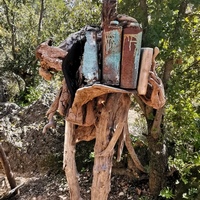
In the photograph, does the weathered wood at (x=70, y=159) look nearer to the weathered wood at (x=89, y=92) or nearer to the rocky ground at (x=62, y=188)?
the weathered wood at (x=89, y=92)

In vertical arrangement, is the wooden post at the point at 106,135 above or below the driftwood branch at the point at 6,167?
above

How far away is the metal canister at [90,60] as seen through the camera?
5.46ft

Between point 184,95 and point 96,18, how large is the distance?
55.5 inches

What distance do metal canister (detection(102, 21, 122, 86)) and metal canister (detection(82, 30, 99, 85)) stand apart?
0.06 metres

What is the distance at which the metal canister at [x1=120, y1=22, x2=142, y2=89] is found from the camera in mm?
1658

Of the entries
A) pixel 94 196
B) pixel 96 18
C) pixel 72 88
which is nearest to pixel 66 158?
pixel 94 196

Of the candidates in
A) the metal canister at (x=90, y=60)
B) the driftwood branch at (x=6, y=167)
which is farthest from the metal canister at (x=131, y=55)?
the driftwood branch at (x=6, y=167)

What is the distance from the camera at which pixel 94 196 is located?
212 cm

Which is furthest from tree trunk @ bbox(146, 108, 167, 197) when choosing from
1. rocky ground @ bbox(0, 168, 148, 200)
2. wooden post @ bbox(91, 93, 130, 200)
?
wooden post @ bbox(91, 93, 130, 200)

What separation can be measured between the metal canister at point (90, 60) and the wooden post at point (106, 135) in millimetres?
360

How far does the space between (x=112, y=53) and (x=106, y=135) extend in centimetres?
65

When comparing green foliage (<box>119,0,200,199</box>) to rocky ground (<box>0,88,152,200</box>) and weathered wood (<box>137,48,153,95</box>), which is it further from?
weathered wood (<box>137,48,153,95</box>)

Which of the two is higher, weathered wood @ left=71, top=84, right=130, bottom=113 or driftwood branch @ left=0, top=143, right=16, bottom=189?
weathered wood @ left=71, top=84, right=130, bottom=113

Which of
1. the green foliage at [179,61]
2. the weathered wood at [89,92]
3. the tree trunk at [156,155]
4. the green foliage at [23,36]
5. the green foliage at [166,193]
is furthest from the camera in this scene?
the green foliage at [23,36]
